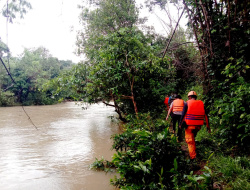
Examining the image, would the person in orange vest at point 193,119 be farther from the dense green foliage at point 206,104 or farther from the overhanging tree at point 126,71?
the overhanging tree at point 126,71

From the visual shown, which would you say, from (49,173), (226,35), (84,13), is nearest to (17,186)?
(49,173)

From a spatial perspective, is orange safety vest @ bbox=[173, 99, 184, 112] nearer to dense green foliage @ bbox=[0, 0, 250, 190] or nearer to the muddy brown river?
dense green foliage @ bbox=[0, 0, 250, 190]

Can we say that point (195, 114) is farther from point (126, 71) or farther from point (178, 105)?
point (126, 71)

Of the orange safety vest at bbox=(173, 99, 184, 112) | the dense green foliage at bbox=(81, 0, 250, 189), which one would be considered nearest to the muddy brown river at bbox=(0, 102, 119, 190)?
the dense green foliage at bbox=(81, 0, 250, 189)

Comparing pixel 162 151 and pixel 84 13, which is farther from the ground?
pixel 84 13

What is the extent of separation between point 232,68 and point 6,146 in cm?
902

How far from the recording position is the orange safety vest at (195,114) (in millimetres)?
3904

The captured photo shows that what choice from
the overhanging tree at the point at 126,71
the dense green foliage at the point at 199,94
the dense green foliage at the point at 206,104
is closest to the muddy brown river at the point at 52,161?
the dense green foliage at the point at 199,94

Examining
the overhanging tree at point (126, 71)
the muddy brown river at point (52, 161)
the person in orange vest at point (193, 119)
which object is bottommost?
the muddy brown river at point (52, 161)

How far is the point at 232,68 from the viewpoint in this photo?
4.75 metres

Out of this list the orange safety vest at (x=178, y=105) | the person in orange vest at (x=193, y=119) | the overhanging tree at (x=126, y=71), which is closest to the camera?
the person in orange vest at (x=193, y=119)

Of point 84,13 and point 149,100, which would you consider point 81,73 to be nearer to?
point 149,100

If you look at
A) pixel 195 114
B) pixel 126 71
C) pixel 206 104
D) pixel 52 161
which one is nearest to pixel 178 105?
pixel 206 104

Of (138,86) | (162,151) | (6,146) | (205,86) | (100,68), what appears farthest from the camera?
(138,86)
